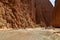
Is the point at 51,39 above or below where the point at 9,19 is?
above

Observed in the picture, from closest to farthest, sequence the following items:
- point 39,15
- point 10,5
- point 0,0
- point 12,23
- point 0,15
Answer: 1. point 0,15
2. point 0,0
3. point 12,23
4. point 10,5
5. point 39,15

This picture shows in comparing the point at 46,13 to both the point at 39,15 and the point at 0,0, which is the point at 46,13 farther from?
the point at 0,0

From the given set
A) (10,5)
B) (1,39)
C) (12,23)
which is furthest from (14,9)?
(1,39)

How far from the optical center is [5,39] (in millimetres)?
877

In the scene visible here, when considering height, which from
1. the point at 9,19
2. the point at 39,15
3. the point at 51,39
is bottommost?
the point at 39,15

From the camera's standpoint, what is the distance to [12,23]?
5.24 m

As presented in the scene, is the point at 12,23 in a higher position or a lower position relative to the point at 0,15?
lower

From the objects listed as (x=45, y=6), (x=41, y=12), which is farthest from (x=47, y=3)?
(x=41, y=12)

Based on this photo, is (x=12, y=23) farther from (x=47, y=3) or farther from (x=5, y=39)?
(x=47, y=3)

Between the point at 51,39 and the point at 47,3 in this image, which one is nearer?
the point at 51,39

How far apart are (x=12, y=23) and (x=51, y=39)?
444 cm

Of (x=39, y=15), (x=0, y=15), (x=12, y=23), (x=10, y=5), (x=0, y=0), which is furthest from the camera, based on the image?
→ (x=39, y=15)

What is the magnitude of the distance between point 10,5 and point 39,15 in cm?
934

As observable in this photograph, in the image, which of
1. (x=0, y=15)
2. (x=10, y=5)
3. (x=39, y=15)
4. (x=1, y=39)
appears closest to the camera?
(x=1, y=39)
